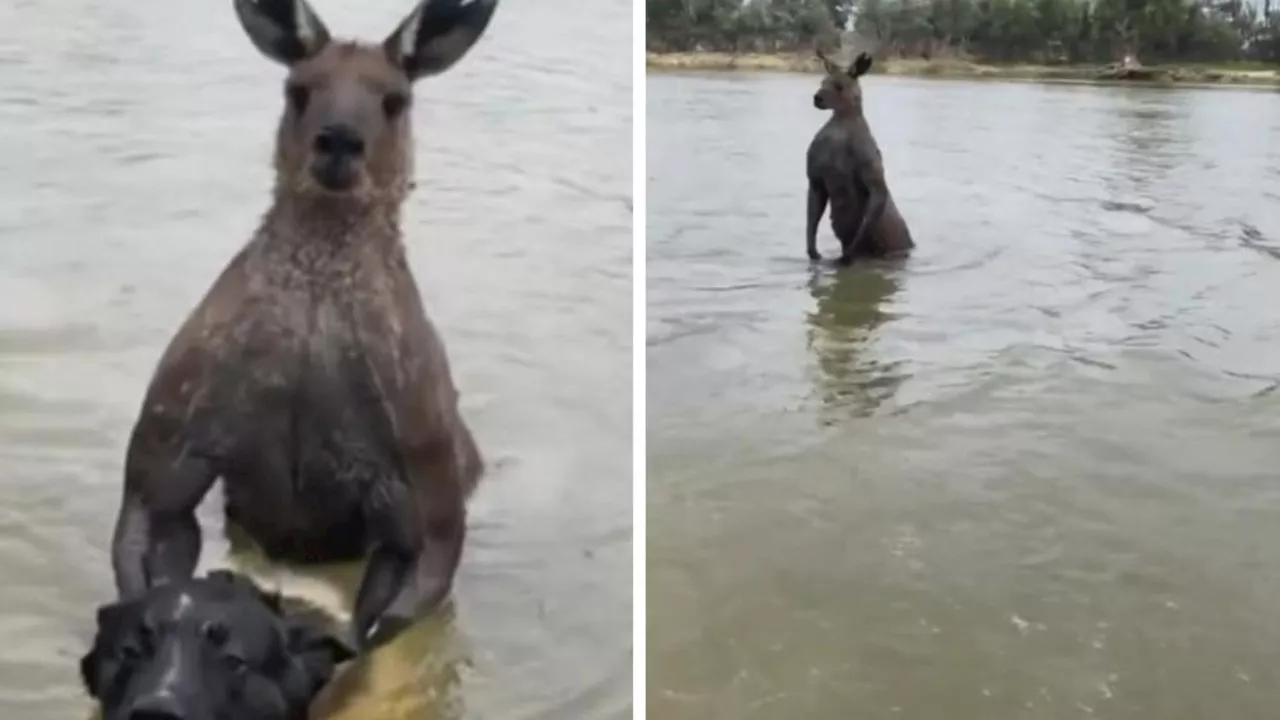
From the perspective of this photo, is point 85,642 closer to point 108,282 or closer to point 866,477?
point 108,282

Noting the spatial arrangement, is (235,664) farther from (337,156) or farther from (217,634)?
(337,156)

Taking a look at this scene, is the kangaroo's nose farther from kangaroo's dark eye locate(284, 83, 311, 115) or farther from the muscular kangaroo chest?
the muscular kangaroo chest

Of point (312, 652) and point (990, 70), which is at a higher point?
point (990, 70)

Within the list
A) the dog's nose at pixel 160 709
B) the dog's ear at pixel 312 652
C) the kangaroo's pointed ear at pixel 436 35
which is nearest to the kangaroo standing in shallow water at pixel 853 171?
the kangaroo's pointed ear at pixel 436 35

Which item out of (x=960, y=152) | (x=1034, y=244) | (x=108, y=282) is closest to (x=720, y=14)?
(x=960, y=152)

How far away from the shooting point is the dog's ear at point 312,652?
1.40m

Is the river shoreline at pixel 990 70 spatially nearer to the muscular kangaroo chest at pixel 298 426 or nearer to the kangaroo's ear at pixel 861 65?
the kangaroo's ear at pixel 861 65

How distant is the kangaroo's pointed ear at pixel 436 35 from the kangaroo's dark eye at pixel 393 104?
3 centimetres

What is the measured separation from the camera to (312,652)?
142 centimetres

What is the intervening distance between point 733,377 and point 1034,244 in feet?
1.08

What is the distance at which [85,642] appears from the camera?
1433 millimetres

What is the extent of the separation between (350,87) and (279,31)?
10 centimetres

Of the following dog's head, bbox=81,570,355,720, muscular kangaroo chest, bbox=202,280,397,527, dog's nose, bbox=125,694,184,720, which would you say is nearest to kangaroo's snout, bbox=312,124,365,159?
muscular kangaroo chest, bbox=202,280,397,527

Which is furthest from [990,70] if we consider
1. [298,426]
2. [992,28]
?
[298,426]
